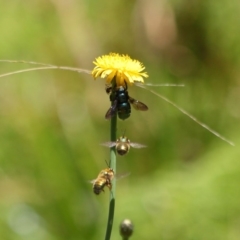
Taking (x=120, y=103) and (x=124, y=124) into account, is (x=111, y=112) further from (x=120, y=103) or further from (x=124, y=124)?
(x=124, y=124)

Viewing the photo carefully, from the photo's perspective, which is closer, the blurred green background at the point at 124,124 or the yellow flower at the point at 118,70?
the yellow flower at the point at 118,70

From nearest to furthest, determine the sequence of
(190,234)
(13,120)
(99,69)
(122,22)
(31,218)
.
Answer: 1. (99,69)
2. (190,234)
3. (31,218)
4. (13,120)
5. (122,22)

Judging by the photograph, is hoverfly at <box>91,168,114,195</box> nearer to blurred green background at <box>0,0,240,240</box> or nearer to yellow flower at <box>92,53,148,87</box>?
yellow flower at <box>92,53,148,87</box>

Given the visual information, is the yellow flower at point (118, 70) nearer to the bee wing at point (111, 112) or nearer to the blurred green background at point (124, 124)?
the bee wing at point (111, 112)

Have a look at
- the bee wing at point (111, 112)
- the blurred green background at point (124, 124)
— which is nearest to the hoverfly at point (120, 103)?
the bee wing at point (111, 112)

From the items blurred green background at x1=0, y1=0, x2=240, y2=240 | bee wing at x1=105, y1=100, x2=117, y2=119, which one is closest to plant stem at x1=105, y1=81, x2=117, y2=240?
bee wing at x1=105, y1=100, x2=117, y2=119

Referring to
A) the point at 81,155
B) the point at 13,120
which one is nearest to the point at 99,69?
the point at 81,155

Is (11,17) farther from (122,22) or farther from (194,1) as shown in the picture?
(194,1)
